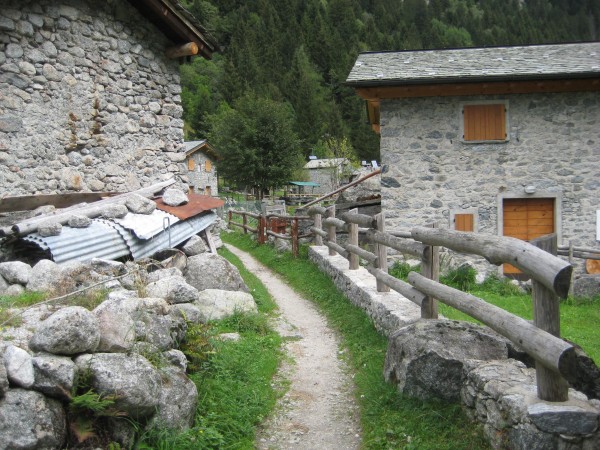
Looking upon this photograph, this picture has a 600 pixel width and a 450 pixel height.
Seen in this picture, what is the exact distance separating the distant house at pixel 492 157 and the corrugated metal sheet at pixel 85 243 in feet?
24.4

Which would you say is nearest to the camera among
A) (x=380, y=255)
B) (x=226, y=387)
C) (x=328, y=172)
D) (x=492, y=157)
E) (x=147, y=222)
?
(x=226, y=387)

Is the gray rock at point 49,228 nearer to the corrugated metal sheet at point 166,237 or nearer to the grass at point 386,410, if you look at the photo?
the corrugated metal sheet at point 166,237

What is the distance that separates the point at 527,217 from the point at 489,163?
1623 mm

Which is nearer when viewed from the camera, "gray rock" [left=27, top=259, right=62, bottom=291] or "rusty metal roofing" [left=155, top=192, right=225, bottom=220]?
"gray rock" [left=27, top=259, right=62, bottom=291]

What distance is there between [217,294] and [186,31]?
16.3 ft

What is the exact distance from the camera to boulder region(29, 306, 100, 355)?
341 cm

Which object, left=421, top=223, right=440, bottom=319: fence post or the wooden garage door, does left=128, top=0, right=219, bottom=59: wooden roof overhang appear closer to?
left=421, top=223, right=440, bottom=319: fence post

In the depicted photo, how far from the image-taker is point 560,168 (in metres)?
12.9

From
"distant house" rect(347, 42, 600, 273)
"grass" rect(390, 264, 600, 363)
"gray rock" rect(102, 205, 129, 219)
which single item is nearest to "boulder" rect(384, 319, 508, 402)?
"grass" rect(390, 264, 600, 363)

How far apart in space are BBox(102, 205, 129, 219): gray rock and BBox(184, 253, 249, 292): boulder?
115 centimetres

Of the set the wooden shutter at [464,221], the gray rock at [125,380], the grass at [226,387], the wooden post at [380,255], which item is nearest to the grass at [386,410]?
the wooden post at [380,255]

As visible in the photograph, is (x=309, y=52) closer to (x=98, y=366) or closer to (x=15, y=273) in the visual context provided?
(x=15, y=273)

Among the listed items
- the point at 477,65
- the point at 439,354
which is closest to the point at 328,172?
the point at 477,65

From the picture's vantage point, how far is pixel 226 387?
470 cm
